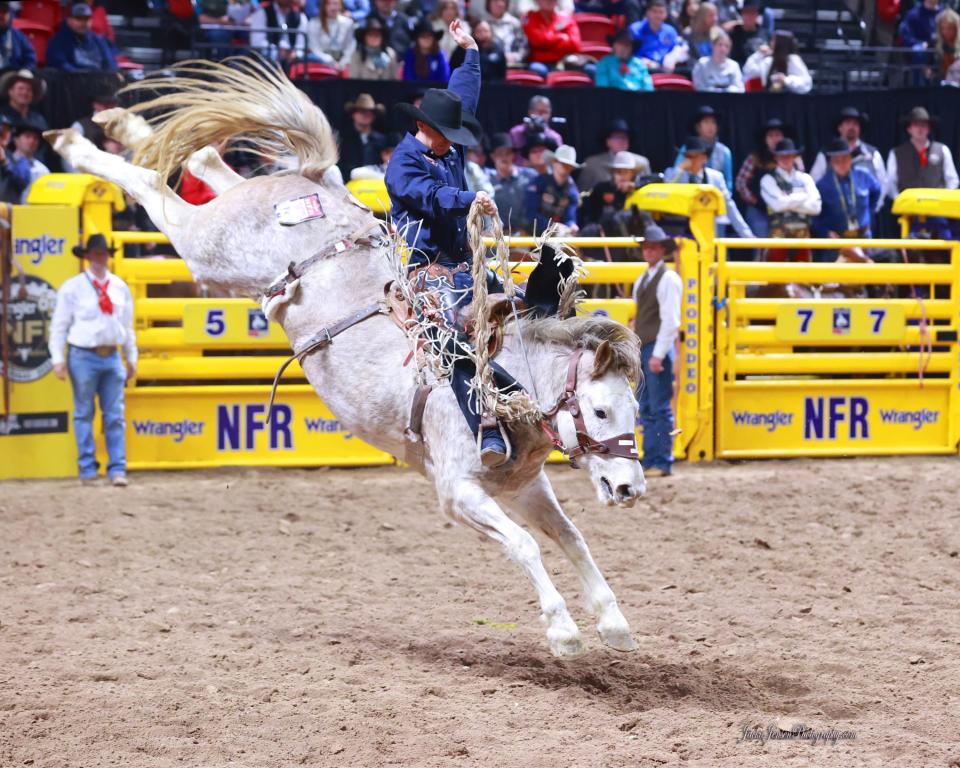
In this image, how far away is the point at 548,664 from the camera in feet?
17.9

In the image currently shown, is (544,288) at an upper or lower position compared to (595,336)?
upper

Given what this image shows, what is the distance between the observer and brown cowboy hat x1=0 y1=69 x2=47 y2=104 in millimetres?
10367

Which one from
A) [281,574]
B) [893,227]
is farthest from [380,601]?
[893,227]

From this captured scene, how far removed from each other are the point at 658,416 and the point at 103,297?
3928 mm

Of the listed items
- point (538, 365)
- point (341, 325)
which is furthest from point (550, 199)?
point (538, 365)

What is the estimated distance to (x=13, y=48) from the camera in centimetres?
1122

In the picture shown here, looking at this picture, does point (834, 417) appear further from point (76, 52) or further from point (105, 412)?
point (76, 52)

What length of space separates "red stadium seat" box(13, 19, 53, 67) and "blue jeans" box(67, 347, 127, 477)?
414cm

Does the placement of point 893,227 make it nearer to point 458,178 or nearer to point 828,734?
point 458,178

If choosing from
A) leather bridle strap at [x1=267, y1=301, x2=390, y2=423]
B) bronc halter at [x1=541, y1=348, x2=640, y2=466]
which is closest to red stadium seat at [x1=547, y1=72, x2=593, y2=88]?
leather bridle strap at [x1=267, y1=301, x2=390, y2=423]

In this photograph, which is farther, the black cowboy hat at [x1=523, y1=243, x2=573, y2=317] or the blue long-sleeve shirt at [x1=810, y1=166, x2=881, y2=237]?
the blue long-sleeve shirt at [x1=810, y1=166, x2=881, y2=237]

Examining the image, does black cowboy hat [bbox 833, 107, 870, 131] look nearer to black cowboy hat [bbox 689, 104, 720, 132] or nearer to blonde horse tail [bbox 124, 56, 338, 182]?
Answer: black cowboy hat [bbox 689, 104, 720, 132]

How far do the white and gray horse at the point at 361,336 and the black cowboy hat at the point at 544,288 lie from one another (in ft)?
0.53

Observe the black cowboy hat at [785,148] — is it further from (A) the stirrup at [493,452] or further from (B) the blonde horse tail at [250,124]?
(A) the stirrup at [493,452]
